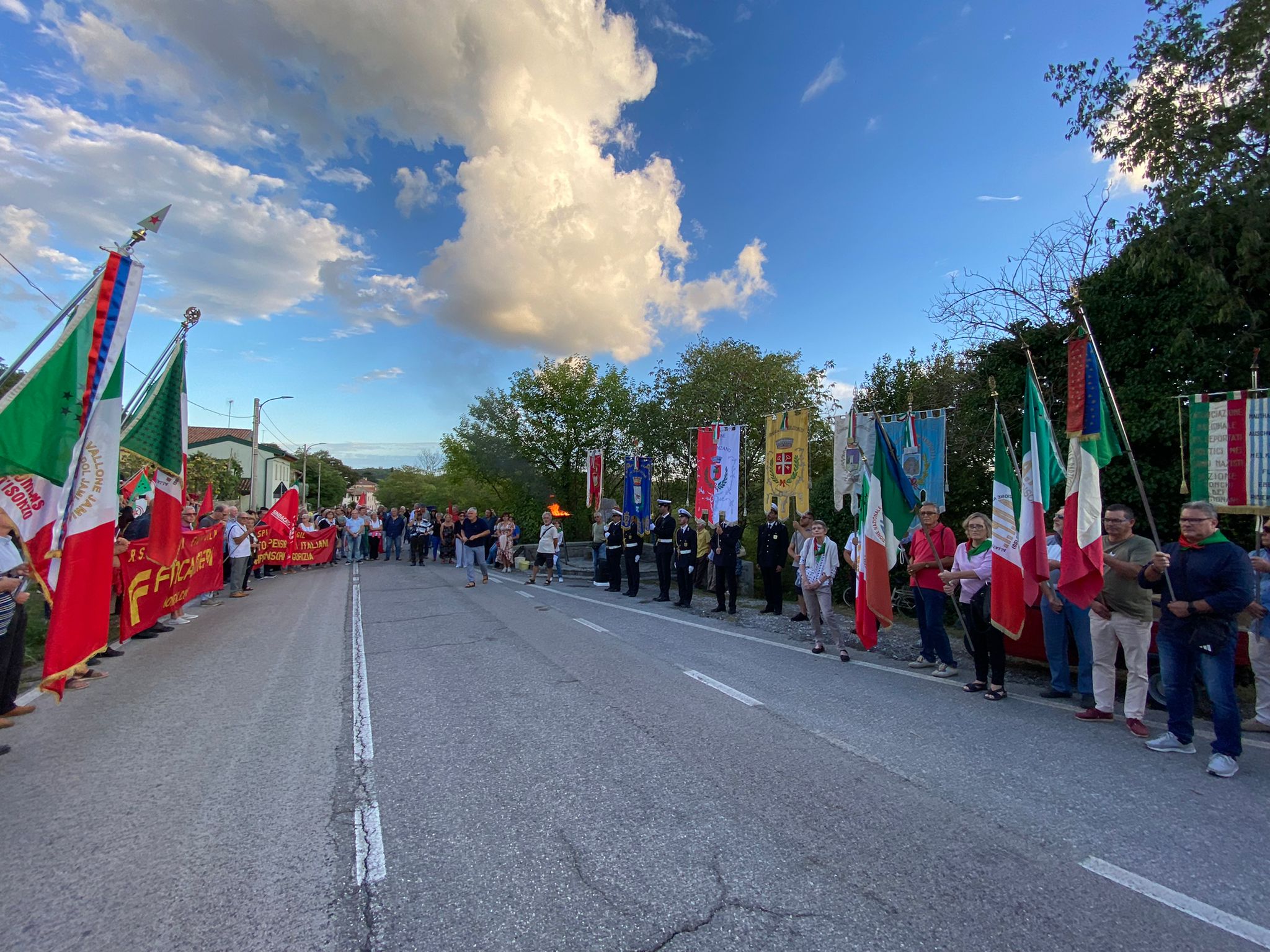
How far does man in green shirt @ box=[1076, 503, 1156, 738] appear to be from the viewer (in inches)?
217

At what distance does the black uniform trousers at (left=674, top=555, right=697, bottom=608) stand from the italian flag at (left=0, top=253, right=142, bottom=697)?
31.5 feet

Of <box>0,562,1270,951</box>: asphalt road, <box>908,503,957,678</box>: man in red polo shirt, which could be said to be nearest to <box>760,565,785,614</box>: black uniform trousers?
<box>908,503,957,678</box>: man in red polo shirt

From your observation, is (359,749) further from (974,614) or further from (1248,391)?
(1248,391)

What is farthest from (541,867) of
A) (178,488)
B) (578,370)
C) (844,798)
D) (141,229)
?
(578,370)

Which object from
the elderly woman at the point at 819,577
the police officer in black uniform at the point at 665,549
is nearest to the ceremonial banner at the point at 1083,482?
the elderly woman at the point at 819,577

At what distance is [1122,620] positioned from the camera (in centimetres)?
572

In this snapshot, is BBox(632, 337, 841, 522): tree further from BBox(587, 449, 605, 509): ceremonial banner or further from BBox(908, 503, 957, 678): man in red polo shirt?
BBox(908, 503, 957, 678): man in red polo shirt

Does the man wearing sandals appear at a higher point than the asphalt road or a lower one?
higher

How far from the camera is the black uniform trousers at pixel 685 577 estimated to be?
13258mm

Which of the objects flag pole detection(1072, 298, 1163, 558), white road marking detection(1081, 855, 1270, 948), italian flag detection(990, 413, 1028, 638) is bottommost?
white road marking detection(1081, 855, 1270, 948)

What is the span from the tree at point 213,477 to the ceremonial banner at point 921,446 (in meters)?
Result: 30.9

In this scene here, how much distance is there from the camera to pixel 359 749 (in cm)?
482

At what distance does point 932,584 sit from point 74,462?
7803 mm

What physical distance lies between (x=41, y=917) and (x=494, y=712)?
3107 millimetres
